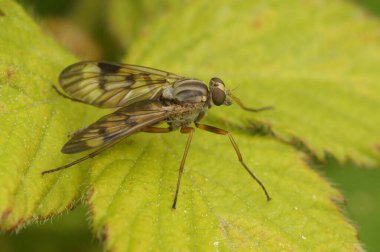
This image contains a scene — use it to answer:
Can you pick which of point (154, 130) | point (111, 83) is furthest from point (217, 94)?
point (111, 83)

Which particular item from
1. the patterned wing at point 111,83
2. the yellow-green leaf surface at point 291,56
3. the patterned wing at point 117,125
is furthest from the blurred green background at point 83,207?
the patterned wing at point 117,125

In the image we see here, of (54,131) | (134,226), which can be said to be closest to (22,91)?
(54,131)

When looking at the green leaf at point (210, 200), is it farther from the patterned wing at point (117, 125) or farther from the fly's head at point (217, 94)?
the fly's head at point (217, 94)

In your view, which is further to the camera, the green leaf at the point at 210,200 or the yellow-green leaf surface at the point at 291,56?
the yellow-green leaf surface at the point at 291,56

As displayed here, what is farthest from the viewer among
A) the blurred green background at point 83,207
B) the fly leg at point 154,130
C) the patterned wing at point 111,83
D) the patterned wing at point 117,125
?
the blurred green background at point 83,207

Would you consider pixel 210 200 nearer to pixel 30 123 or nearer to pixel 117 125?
pixel 117 125
